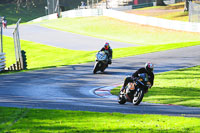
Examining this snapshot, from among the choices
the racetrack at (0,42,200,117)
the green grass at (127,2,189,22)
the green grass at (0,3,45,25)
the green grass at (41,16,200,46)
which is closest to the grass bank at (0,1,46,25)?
the green grass at (0,3,45,25)

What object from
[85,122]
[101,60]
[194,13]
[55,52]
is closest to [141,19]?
[194,13]

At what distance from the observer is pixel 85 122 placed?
434 inches

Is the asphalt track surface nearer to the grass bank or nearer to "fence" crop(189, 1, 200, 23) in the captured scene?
"fence" crop(189, 1, 200, 23)

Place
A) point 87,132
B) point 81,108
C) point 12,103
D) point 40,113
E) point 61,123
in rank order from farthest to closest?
point 12,103 → point 81,108 → point 40,113 → point 61,123 → point 87,132

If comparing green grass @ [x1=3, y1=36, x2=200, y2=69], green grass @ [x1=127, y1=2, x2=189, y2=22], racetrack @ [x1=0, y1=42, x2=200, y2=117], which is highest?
green grass @ [x1=127, y1=2, x2=189, y2=22]

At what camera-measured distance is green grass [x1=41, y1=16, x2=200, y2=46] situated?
4724 centimetres

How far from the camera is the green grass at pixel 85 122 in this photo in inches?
396

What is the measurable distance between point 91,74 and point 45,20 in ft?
172

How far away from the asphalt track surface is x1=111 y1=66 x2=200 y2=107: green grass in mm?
1147

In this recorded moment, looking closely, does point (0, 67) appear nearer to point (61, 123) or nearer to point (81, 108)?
point (81, 108)

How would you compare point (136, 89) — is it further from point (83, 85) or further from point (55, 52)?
point (55, 52)

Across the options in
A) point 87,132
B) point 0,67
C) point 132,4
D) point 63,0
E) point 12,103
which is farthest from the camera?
point 63,0

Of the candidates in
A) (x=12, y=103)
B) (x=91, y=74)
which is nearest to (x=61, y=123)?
(x=12, y=103)

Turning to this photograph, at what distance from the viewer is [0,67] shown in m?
29.5
